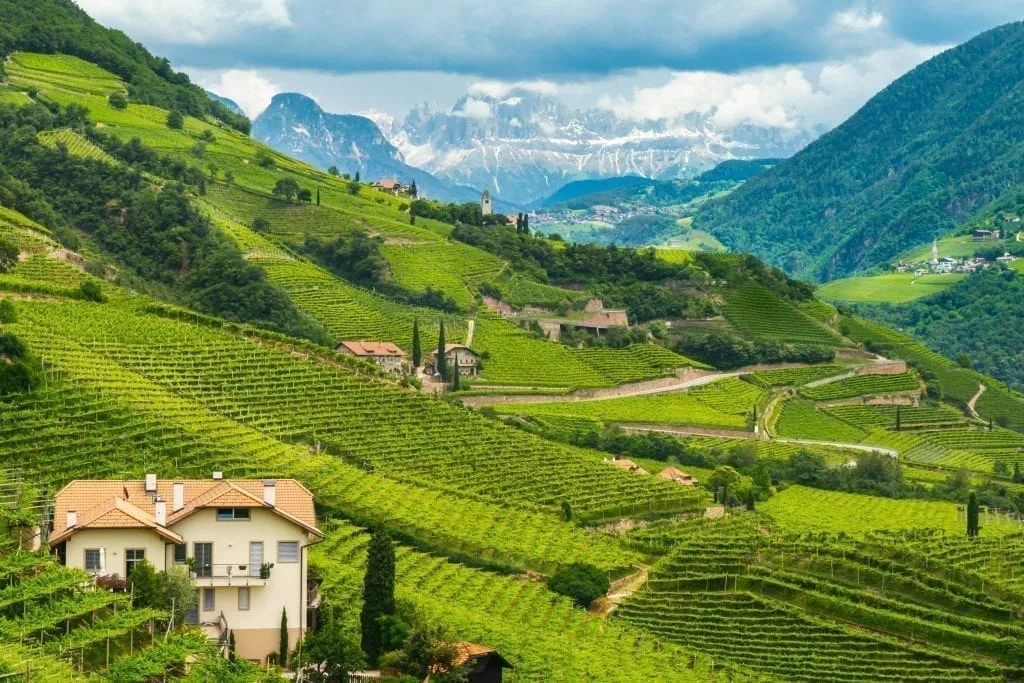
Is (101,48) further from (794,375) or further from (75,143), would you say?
(794,375)

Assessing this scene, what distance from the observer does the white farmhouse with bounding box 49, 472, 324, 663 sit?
35.7m

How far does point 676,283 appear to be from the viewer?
12900cm

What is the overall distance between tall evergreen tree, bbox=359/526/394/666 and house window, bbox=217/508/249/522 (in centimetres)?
316

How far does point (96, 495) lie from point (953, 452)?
6922cm

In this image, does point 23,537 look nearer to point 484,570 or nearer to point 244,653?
point 244,653

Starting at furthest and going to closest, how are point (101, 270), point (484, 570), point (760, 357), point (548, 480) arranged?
1. point (760, 357)
2. point (101, 270)
3. point (548, 480)
4. point (484, 570)

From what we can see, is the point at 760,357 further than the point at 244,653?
Yes

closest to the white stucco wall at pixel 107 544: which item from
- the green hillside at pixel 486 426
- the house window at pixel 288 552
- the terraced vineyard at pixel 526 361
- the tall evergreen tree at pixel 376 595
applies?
the green hillside at pixel 486 426

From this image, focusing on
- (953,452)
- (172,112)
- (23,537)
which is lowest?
(953,452)

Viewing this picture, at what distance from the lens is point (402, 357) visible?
3605 inches

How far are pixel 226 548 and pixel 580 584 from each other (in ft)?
52.8

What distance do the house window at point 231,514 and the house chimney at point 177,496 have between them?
3.07ft

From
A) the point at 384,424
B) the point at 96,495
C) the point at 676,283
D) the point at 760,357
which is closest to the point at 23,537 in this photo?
the point at 96,495

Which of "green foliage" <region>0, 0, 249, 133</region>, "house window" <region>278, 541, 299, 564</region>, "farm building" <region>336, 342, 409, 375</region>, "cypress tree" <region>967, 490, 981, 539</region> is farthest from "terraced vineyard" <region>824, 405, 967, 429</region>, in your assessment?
"house window" <region>278, 541, 299, 564</region>
